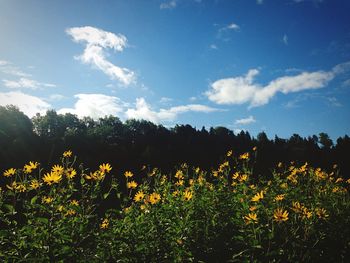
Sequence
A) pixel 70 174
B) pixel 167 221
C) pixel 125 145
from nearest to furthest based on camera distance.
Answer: pixel 167 221, pixel 70 174, pixel 125 145

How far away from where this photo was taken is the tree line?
1624 inches

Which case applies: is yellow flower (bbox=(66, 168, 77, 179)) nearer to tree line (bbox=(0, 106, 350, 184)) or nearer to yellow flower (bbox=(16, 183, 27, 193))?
yellow flower (bbox=(16, 183, 27, 193))

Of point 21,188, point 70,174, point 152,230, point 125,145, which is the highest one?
point 125,145

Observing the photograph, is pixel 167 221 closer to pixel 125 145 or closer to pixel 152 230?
pixel 152 230

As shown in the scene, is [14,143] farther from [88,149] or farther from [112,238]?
[112,238]

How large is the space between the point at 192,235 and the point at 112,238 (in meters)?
1.11

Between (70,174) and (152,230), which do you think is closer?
(152,230)

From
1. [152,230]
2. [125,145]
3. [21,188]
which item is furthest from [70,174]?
[125,145]

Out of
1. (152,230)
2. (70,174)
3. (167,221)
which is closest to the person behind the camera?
(152,230)

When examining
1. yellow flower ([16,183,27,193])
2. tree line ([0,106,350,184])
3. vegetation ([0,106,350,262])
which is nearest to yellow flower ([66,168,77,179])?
vegetation ([0,106,350,262])

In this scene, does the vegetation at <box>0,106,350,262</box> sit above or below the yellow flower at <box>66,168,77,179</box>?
below

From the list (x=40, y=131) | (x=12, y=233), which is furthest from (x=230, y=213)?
(x=40, y=131)

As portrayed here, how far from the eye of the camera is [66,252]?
3023 millimetres

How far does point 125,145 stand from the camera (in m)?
56.1
